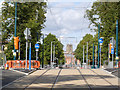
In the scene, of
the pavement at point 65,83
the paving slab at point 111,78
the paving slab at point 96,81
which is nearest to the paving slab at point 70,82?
the pavement at point 65,83

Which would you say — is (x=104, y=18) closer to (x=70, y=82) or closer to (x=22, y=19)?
(x=22, y=19)

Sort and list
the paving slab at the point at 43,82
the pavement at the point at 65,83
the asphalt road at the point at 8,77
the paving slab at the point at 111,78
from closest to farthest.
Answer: the pavement at the point at 65,83 → the paving slab at the point at 43,82 → the asphalt road at the point at 8,77 → the paving slab at the point at 111,78

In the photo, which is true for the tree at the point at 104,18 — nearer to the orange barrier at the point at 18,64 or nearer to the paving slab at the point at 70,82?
the orange barrier at the point at 18,64

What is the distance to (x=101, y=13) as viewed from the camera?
189 ft

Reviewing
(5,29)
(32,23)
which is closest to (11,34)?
(5,29)

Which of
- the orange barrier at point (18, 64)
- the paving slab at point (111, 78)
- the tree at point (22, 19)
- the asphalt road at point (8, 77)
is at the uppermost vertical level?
the tree at point (22, 19)

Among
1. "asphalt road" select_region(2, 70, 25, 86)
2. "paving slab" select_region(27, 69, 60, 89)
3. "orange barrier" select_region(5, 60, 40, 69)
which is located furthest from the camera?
"orange barrier" select_region(5, 60, 40, 69)

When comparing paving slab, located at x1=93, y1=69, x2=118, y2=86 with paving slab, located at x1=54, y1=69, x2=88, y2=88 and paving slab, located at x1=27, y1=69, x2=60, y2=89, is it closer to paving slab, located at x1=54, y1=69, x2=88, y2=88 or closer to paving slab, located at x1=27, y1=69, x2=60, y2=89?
paving slab, located at x1=54, y1=69, x2=88, y2=88

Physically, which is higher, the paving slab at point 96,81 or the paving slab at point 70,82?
the paving slab at point 70,82

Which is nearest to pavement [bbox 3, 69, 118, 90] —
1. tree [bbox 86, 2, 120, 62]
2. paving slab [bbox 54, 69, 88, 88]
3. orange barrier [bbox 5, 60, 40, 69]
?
paving slab [bbox 54, 69, 88, 88]

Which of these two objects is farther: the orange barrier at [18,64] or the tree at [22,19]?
the tree at [22,19]

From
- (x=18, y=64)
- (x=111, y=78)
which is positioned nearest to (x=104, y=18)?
(x=18, y=64)

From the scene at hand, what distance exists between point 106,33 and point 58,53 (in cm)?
6087

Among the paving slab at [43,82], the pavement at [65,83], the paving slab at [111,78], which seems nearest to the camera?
the pavement at [65,83]
